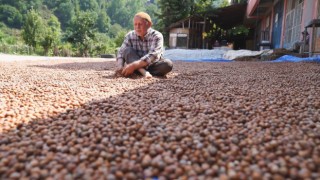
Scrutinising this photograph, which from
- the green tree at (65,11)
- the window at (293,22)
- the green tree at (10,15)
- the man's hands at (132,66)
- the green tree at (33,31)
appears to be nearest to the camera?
the man's hands at (132,66)

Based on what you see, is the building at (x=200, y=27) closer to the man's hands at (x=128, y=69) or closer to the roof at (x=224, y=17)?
the roof at (x=224, y=17)

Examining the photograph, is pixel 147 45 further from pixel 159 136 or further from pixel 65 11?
pixel 65 11

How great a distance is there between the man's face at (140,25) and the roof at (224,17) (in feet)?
31.3

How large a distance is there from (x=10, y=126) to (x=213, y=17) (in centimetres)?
1302

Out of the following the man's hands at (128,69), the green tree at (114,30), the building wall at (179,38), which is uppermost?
the green tree at (114,30)

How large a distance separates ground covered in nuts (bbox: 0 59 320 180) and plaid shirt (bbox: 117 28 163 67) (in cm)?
96

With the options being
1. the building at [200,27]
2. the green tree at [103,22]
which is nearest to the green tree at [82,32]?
the building at [200,27]

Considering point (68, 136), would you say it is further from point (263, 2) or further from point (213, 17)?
point (213, 17)

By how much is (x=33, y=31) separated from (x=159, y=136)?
2536 cm

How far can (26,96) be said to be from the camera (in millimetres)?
1938

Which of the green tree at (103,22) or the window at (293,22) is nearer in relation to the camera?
the window at (293,22)

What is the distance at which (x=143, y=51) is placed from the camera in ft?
10.5

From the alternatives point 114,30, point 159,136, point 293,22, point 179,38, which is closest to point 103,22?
point 114,30

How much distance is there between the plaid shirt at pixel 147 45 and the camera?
9.53ft
